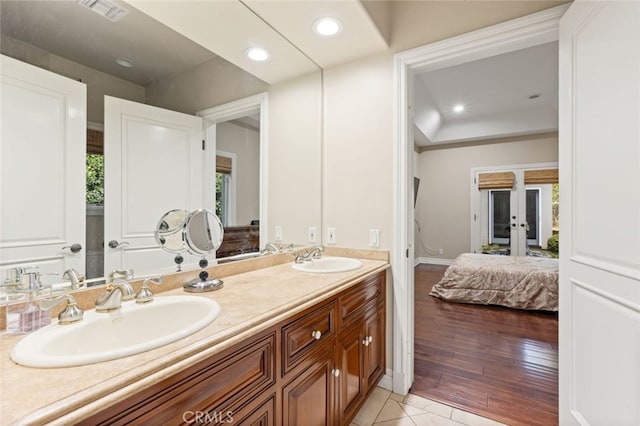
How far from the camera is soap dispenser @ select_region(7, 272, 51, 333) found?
84cm

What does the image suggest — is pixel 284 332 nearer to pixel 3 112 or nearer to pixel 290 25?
pixel 3 112

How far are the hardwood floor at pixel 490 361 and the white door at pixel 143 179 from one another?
1.89 meters

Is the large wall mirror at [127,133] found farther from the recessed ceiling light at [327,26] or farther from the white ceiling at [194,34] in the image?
the recessed ceiling light at [327,26]

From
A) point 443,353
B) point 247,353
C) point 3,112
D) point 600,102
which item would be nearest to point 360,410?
point 443,353

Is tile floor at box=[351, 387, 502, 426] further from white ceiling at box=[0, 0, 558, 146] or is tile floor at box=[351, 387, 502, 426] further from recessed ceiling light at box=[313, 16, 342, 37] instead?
recessed ceiling light at box=[313, 16, 342, 37]

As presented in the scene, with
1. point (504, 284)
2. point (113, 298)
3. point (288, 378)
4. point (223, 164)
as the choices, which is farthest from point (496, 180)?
point (113, 298)

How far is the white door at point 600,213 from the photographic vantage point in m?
1.13

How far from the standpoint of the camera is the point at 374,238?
2086 millimetres

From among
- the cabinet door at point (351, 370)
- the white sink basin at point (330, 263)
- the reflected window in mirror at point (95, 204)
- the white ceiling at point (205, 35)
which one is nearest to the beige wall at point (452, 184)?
the white ceiling at point (205, 35)

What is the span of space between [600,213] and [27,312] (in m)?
2.13

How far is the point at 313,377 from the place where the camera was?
1.25m

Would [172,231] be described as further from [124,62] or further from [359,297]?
[359,297]

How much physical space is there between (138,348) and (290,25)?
189cm

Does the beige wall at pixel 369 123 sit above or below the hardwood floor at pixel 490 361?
above
